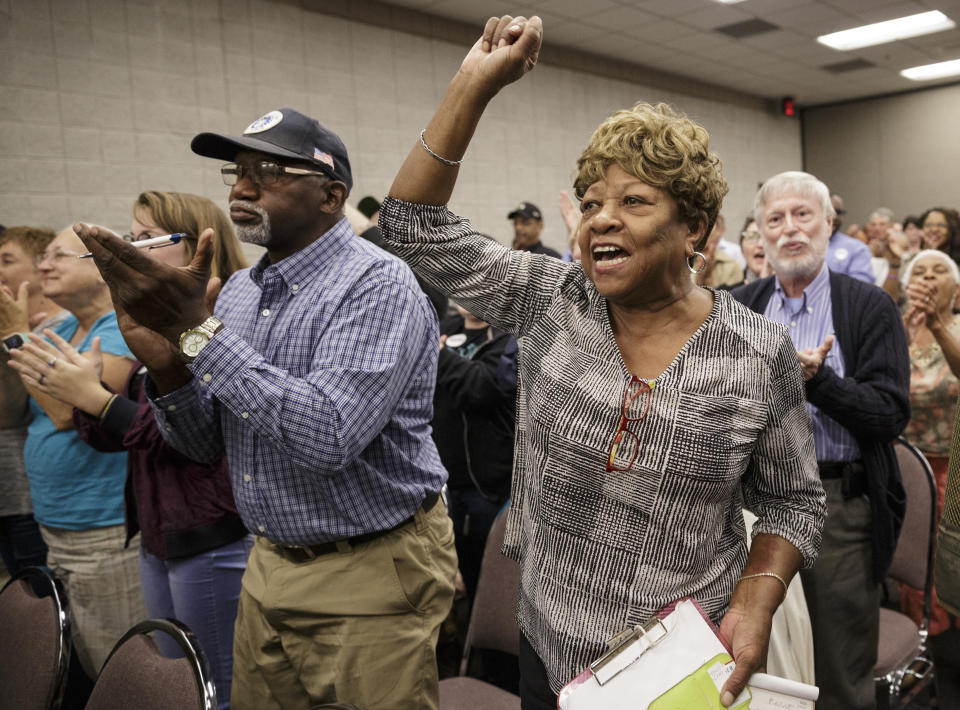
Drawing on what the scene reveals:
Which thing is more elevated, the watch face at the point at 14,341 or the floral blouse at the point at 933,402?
the watch face at the point at 14,341

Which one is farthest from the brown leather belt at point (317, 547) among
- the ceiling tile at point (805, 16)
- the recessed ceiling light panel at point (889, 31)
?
the recessed ceiling light panel at point (889, 31)

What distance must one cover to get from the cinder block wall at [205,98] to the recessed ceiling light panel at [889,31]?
319 centimetres

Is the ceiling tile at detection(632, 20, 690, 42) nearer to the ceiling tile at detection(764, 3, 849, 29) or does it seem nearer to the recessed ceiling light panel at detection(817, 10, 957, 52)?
the ceiling tile at detection(764, 3, 849, 29)

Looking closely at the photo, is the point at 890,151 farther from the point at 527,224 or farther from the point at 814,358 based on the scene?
the point at 814,358

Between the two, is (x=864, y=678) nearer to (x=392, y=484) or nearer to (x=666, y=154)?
(x=392, y=484)

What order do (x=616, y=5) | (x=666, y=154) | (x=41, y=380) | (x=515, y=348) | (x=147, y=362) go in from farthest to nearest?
(x=616, y=5)
(x=515, y=348)
(x=41, y=380)
(x=147, y=362)
(x=666, y=154)

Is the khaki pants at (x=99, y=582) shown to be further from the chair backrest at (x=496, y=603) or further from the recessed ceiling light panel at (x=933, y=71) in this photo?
the recessed ceiling light panel at (x=933, y=71)

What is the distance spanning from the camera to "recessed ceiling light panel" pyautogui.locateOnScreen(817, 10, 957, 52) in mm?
7629

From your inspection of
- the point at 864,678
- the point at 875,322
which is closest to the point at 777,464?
the point at 875,322

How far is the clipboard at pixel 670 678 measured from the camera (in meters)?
0.99

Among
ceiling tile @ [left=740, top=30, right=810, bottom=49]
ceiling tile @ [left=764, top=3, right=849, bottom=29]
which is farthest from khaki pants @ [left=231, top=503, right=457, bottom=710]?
ceiling tile @ [left=740, top=30, right=810, bottom=49]

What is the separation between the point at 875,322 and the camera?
1.92 meters

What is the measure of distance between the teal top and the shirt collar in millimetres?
951

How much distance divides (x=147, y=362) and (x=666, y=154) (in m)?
1.05
